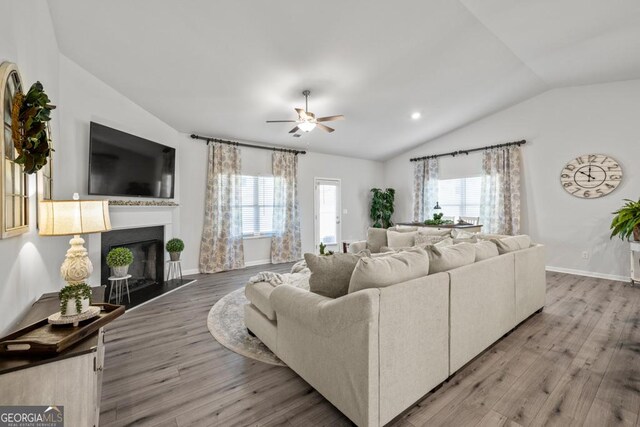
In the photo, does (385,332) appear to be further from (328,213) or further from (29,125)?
(328,213)

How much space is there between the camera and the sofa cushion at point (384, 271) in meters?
1.72

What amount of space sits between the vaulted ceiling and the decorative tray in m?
2.73

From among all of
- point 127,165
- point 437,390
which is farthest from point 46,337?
point 127,165

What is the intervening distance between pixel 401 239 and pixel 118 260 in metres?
4.16

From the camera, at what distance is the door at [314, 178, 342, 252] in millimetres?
7211

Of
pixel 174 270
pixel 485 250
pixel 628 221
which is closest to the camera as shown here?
pixel 485 250

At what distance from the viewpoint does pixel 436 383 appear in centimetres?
197

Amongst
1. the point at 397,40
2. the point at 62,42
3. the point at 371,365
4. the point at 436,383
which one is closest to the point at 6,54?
the point at 62,42

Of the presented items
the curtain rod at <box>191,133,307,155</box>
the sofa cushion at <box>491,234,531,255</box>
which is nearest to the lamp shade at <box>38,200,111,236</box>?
the sofa cushion at <box>491,234,531,255</box>

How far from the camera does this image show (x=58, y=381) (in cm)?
126

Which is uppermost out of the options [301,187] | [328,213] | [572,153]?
[572,153]

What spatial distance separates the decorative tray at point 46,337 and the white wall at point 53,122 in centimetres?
21

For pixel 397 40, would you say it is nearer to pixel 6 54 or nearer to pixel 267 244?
pixel 6 54

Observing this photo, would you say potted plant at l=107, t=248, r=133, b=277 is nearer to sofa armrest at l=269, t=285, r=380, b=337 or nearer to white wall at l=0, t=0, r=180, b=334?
white wall at l=0, t=0, r=180, b=334
